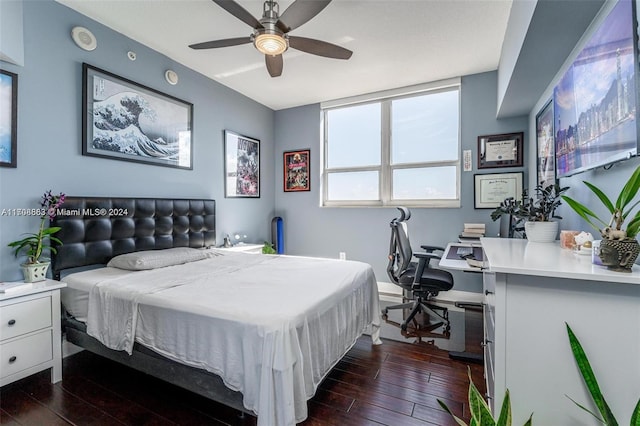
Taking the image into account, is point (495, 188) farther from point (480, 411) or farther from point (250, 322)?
point (250, 322)

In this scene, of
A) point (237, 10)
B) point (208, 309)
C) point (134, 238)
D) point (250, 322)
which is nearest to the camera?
point (250, 322)

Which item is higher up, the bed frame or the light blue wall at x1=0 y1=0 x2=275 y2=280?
the light blue wall at x1=0 y1=0 x2=275 y2=280

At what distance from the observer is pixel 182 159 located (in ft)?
11.2

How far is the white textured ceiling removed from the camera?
242 centimetres

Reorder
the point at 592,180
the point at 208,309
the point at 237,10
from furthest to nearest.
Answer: the point at 237,10 < the point at 592,180 < the point at 208,309

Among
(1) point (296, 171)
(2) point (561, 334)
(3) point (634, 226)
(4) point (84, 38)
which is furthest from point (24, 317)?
(1) point (296, 171)

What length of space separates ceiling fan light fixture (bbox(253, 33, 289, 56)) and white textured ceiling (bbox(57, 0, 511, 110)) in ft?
1.39

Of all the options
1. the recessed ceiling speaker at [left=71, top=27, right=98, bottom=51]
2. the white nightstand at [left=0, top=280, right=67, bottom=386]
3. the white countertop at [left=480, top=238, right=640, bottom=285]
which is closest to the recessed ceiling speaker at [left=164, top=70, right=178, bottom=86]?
the recessed ceiling speaker at [left=71, top=27, right=98, bottom=51]

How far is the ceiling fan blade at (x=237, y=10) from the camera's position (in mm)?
1859

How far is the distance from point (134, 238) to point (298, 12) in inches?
97.3

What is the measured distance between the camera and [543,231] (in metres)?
1.96

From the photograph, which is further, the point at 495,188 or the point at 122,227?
the point at 495,188

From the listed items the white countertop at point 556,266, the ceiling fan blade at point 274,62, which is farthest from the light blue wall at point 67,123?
the white countertop at point 556,266

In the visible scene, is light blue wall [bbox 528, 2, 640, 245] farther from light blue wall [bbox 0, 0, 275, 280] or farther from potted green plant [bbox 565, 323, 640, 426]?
light blue wall [bbox 0, 0, 275, 280]
